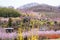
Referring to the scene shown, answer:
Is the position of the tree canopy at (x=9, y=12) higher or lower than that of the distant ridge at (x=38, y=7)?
lower

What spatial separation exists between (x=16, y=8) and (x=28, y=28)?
46 cm

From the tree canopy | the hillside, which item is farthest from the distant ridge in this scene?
the tree canopy

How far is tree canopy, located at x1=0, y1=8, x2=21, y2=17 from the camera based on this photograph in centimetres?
308

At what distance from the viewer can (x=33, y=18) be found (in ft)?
10.1

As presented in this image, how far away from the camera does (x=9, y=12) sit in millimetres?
3092

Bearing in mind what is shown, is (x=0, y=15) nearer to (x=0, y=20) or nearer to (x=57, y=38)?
(x=0, y=20)

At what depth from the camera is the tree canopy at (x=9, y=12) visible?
3080 millimetres

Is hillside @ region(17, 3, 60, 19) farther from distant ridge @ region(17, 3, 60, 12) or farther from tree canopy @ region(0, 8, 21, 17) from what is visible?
tree canopy @ region(0, 8, 21, 17)

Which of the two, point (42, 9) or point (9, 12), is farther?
point (42, 9)

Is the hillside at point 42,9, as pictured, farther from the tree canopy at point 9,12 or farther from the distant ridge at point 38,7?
the tree canopy at point 9,12

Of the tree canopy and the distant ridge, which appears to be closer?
the tree canopy

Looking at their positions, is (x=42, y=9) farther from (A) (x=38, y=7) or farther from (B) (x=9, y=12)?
(B) (x=9, y=12)

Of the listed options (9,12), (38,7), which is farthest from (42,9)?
(9,12)

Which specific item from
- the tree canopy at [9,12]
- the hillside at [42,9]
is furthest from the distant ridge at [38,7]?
the tree canopy at [9,12]
